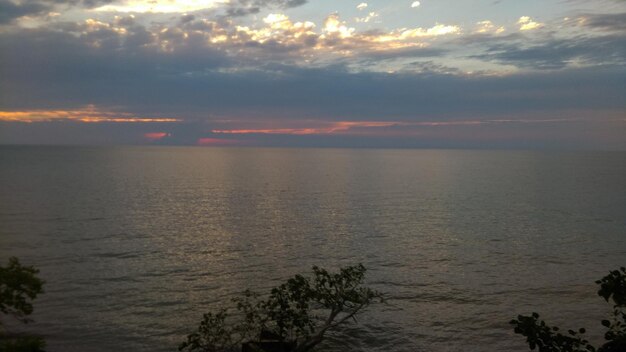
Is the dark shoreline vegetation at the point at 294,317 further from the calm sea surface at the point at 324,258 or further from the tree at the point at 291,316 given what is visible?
the calm sea surface at the point at 324,258

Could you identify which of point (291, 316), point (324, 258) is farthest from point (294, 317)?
point (324, 258)

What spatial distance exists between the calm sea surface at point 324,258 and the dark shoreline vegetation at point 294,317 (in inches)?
162

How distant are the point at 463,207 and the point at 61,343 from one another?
70206mm

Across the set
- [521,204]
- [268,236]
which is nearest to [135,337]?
[268,236]

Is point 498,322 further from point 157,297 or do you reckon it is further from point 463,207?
point 463,207

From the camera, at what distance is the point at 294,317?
21172 millimetres

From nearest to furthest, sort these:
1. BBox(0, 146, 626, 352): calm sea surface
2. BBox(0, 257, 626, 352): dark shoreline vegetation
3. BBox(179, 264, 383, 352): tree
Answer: BBox(0, 257, 626, 352): dark shoreline vegetation < BBox(179, 264, 383, 352): tree < BBox(0, 146, 626, 352): calm sea surface

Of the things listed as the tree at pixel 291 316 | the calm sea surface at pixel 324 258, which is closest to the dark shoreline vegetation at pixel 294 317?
the tree at pixel 291 316

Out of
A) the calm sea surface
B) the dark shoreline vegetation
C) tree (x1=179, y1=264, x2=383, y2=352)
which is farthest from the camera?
the calm sea surface

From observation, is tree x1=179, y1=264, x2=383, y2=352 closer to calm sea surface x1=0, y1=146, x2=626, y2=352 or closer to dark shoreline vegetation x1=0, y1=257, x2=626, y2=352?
dark shoreline vegetation x1=0, y1=257, x2=626, y2=352

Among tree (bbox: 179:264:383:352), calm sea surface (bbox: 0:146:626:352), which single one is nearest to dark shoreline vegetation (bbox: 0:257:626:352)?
tree (bbox: 179:264:383:352)

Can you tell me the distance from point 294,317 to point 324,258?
27545 millimetres

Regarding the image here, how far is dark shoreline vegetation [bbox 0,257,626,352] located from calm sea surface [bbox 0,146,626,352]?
411 cm

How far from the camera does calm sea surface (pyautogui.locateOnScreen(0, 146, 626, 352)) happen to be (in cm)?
3116
